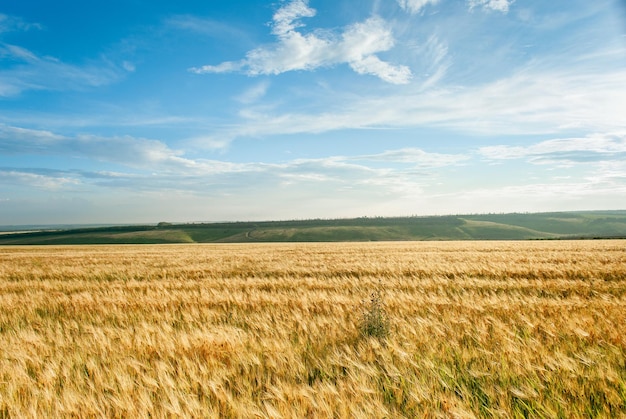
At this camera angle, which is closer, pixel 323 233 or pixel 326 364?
pixel 326 364

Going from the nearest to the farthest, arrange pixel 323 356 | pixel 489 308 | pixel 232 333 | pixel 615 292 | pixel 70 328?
pixel 323 356, pixel 232 333, pixel 70 328, pixel 489 308, pixel 615 292

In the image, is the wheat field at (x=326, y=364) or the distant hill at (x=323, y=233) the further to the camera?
the distant hill at (x=323, y=233)

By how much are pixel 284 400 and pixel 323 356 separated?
3.87 feet

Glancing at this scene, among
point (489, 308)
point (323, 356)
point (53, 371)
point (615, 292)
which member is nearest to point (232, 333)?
point (323, 356)

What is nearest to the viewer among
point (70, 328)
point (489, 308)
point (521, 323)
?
point (521, 323)

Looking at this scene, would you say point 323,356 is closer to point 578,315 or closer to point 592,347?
point 592,347

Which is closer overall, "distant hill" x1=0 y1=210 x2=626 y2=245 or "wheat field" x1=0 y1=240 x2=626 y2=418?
"wheat field" x1=0 y1=240 x2=626 y2=418

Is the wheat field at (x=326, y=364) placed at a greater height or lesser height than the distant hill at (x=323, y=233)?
greater

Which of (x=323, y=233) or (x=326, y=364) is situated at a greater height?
(x=326, y=364)

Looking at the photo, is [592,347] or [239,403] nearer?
[239,403]

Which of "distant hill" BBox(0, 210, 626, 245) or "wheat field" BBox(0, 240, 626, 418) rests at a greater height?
"wheat field" BBox(0, 240, 626, 418)

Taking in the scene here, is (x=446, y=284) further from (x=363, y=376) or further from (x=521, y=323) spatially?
(x=363, y=376)

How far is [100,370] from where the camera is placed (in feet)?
10.1

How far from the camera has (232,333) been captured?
4152mm
